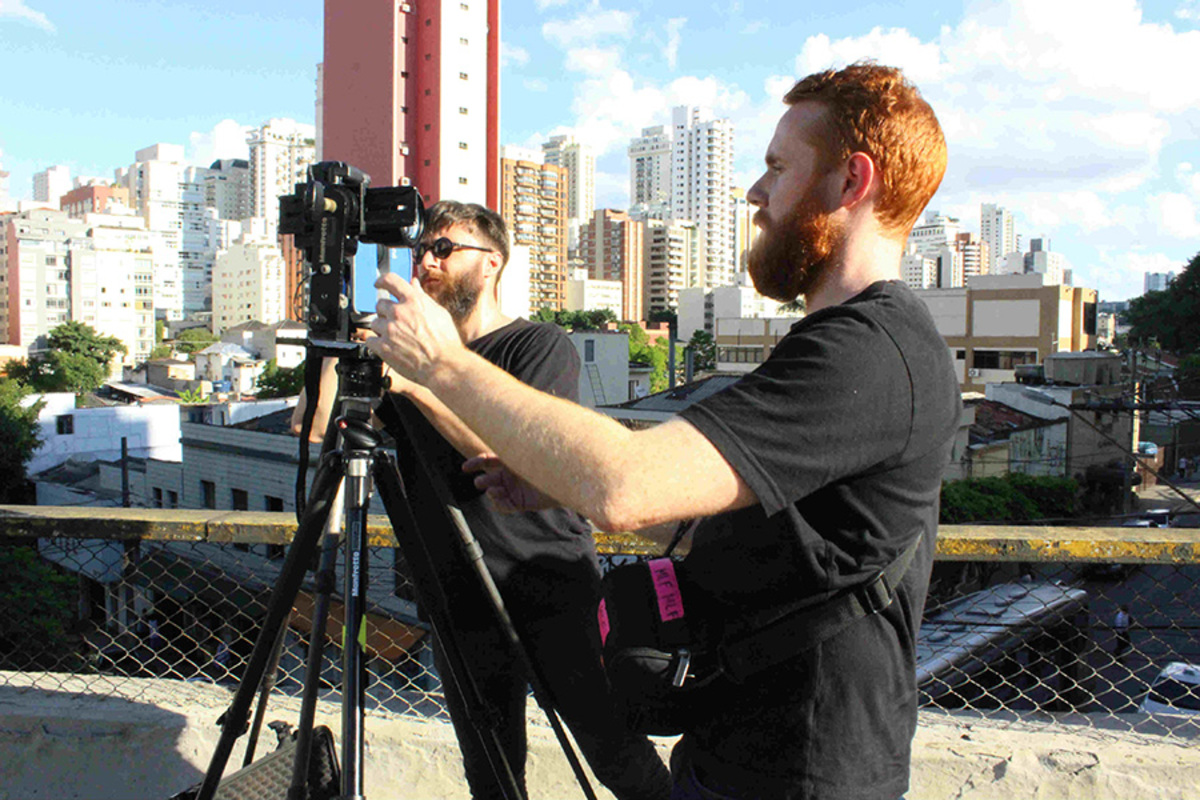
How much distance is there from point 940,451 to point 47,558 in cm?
2048

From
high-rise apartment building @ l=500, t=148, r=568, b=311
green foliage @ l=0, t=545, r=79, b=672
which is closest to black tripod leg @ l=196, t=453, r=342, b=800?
green foliage @ l=0, t=545, r=79, b=672

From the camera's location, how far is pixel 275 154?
5423 inches

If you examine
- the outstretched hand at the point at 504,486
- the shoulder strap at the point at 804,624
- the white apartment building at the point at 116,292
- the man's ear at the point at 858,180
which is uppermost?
the white apartment building at the point at 116,292

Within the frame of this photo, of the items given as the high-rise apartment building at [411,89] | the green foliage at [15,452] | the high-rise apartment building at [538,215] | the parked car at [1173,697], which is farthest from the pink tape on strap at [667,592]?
the high-rise apartment building at [538,215]

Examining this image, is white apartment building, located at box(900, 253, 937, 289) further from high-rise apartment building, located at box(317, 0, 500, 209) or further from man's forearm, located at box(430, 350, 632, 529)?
man's forearm, located at box(430, 350, 632, 529)

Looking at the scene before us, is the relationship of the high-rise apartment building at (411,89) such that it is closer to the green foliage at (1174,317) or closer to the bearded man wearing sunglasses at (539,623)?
the green foliage at (1174,317)

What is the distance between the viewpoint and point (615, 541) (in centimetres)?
299

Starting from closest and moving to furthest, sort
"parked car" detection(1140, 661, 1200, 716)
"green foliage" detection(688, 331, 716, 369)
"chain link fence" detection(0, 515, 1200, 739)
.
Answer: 1. "chain link fence" detection(0, 515, 1200, 739)
2. "parked car" detection(1140, 661, 1200, 716)
3. "green foliage" detection(688, 331, 716, 369)

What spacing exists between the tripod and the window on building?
69.6ft

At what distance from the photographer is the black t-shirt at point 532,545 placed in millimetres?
2393

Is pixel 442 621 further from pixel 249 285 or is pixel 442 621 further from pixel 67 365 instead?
pixel 249 285

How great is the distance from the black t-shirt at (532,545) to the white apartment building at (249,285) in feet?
349

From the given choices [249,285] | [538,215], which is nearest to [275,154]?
[249,285]

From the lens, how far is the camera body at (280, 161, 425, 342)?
1.86 metres
